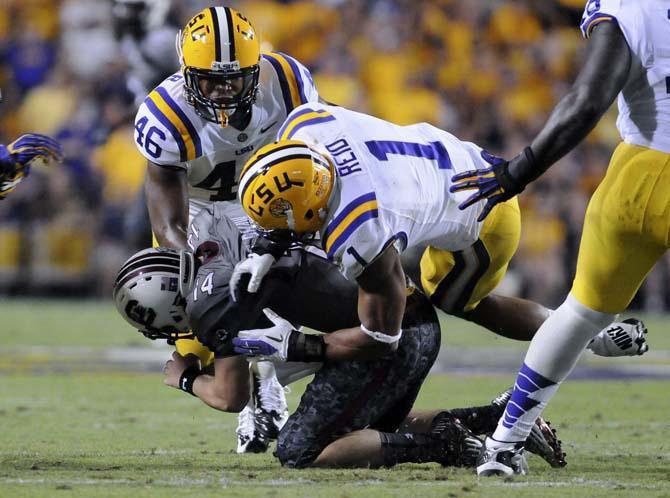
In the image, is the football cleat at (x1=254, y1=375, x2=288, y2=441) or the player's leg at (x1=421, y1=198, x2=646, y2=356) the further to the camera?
the football cleat at (x1=254, y1=375, x2=288, y2=441)

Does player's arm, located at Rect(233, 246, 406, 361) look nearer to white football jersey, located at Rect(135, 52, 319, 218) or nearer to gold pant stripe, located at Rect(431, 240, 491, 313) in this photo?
gold pant stripe, located at Rect(431, 240, 491, 313)

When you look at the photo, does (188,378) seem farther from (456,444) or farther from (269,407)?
(456,444)

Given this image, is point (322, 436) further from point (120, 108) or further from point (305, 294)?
point (120, 108)

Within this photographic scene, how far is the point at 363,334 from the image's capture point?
405 cm

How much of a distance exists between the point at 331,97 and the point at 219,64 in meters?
7.08

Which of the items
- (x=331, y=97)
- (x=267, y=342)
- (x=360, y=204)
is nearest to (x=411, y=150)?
(x=360, y=204)

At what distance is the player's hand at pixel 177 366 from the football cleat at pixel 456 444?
3.62ft

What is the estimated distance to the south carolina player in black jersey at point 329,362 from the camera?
13.9ft

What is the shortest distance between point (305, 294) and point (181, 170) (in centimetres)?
110

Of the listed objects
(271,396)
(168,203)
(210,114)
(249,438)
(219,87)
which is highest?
(219,87)

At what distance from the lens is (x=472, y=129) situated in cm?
1200

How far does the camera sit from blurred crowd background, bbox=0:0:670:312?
38.1ft

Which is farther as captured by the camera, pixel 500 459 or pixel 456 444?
pixel 456 444

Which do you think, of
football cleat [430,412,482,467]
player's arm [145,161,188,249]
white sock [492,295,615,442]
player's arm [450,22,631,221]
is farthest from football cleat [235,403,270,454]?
player's arm [450,22,631,221]
